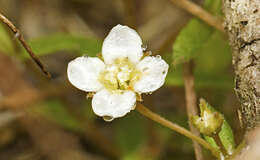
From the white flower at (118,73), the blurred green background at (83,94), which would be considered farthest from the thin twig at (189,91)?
the white flower at (118,73)

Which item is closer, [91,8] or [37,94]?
[37,94]

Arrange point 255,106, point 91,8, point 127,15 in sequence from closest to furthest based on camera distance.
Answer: point 255,106, point 127,15, point 91,8

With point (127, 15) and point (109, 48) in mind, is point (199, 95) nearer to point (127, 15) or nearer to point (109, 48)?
point (127, 15)

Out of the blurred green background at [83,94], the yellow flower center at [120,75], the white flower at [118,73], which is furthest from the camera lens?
the blurred green background at [83,94]

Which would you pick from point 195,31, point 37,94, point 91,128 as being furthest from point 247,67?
point 37,94

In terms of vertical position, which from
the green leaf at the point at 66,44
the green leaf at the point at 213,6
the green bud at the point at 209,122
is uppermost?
the green leaf at the point at 66,44

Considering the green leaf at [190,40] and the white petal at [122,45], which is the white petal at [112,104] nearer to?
the white petal at [122,45]
